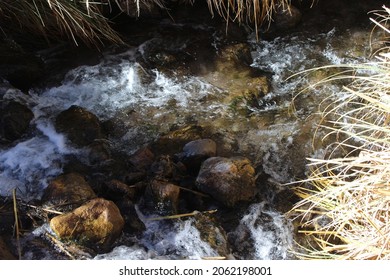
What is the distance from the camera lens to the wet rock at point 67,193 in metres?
2.18

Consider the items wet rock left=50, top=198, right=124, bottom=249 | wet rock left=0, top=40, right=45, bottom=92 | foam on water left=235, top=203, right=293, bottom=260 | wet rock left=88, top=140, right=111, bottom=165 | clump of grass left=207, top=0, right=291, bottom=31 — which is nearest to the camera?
wet rock left=50, top=198, right=124, bottom=249

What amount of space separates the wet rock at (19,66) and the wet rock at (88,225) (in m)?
1.28

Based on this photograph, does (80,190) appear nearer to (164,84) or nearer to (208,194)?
(208,194)

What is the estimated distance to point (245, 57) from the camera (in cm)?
330

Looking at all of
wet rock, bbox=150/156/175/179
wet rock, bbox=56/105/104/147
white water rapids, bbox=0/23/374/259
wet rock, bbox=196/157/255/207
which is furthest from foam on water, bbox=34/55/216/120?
wet rock, bbox=196/157/255/207

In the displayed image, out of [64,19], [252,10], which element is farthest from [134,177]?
[252,10]

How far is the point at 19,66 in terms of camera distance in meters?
3.04

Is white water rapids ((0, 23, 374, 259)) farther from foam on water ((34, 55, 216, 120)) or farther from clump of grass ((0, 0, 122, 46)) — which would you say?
clump of grass ((0, 0, 122, 46))

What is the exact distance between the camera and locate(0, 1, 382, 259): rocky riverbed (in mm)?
2156

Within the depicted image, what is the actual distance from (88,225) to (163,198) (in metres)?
0.41

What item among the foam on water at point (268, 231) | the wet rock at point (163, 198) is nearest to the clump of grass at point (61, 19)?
the wet rock at point (163, 198)

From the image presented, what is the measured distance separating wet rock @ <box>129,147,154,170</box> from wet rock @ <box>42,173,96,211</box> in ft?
1.03

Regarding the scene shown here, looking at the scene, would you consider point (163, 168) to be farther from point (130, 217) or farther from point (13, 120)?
point (13, 120)

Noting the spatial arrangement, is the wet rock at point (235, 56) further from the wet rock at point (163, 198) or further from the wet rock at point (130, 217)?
the wet rock at point (130, 217)
